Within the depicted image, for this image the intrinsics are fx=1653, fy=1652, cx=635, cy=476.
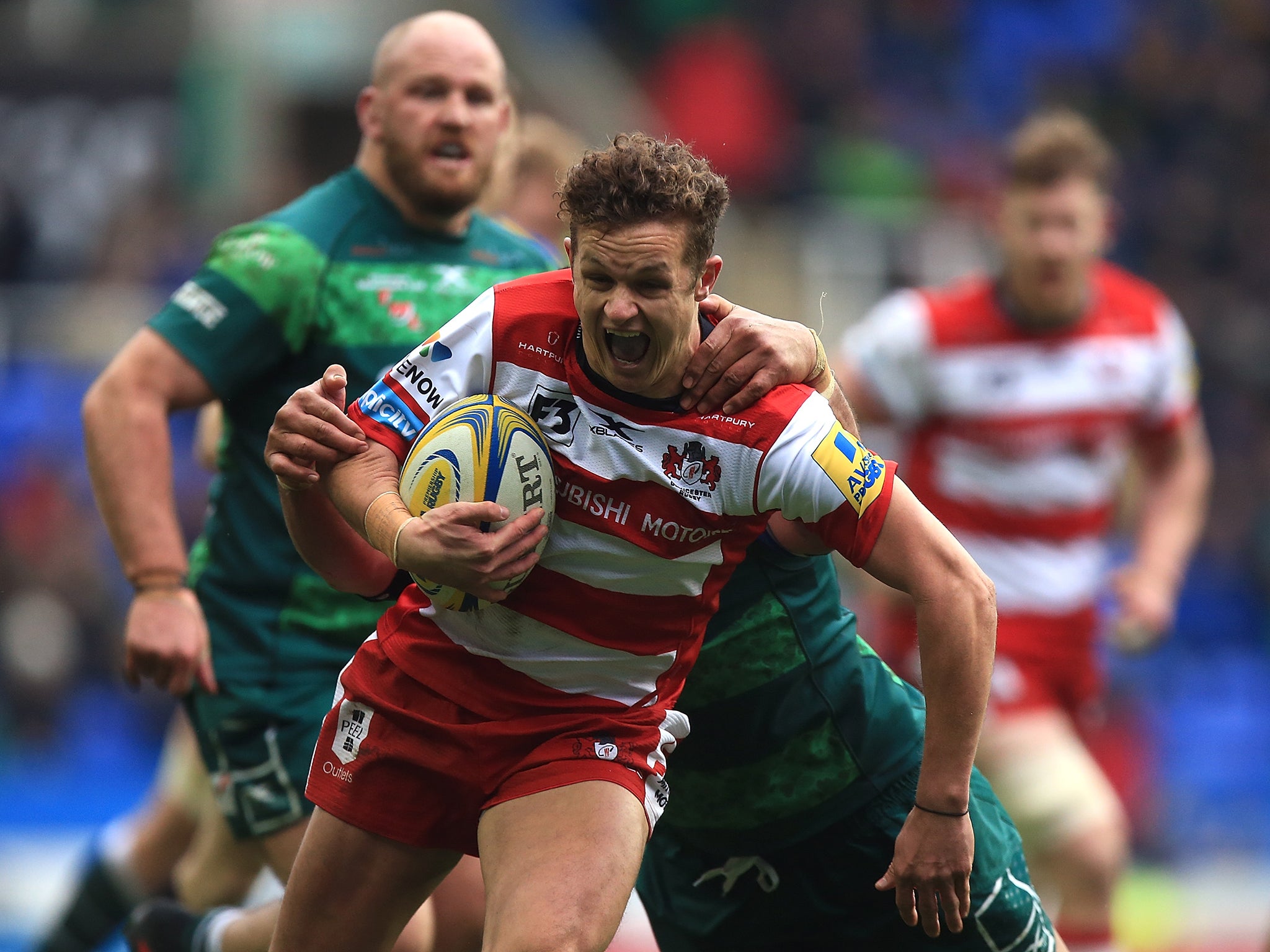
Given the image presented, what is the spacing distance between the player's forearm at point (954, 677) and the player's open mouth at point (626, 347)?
28.1 inches

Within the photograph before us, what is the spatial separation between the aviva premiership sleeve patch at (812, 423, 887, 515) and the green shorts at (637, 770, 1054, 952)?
972 millimetres

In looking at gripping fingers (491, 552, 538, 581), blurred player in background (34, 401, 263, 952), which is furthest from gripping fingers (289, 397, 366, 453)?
blurred player in background (34, 401, 263, 952)

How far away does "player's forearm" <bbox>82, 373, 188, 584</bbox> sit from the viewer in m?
4.09

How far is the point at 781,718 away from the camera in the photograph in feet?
12.1

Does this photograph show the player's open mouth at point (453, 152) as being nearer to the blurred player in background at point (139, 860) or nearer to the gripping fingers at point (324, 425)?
the gripping fingers at point (324, 425)

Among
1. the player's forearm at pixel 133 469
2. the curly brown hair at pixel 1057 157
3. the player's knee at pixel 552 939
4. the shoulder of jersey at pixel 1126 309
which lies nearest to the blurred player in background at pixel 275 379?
the player's forearm at pixel 133 469

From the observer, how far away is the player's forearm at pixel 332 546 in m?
3.30

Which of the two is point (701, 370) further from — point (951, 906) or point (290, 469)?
point (951, 906)

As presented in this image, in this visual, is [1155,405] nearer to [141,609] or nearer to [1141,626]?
[1141,626]

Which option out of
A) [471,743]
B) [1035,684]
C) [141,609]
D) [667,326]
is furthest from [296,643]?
[1035,684]

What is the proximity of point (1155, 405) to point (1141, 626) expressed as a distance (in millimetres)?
866

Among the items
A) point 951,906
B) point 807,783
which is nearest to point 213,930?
point 807,783

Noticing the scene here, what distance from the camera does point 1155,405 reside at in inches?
248

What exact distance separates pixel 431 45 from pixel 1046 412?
2.82 m
